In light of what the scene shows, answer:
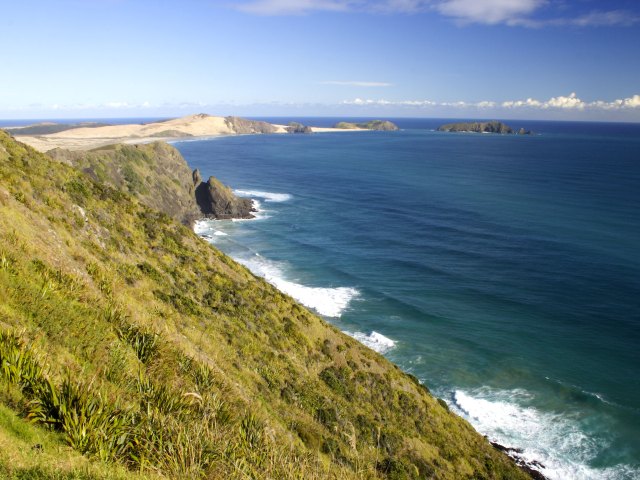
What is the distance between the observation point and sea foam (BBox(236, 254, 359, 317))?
147 ft

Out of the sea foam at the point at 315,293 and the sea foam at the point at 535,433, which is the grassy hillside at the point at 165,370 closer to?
the sea foam at the point at 535,433

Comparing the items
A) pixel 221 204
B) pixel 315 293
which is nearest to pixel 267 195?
pixel 221 204

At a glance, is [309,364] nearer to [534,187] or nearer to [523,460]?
[523,460]

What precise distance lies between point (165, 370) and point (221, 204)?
76.1 m

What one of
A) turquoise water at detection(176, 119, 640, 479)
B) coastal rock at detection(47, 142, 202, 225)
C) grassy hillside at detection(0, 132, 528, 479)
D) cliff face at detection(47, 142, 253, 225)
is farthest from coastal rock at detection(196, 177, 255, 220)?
grassy hillside at detection(0, 132, 528, 479)

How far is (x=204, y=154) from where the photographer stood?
579 ft

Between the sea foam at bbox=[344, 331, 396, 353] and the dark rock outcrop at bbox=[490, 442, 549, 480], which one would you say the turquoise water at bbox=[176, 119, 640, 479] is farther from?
the dark rock outcrop at bbox=[490, 442, 549, 480]

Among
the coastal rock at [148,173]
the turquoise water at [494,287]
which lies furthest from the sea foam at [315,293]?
the coastal rock at [148,173]

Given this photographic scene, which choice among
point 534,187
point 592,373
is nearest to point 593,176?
point 534,187

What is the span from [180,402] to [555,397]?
32230 mm

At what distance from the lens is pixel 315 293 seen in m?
48.7

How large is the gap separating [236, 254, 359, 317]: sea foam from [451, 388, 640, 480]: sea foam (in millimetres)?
15773

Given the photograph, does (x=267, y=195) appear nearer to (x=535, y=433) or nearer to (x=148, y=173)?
(x=148, y=173)

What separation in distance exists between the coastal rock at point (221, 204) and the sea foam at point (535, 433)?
5949 cm
